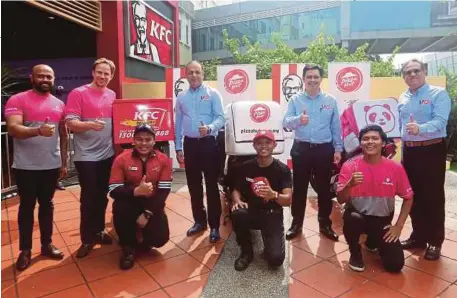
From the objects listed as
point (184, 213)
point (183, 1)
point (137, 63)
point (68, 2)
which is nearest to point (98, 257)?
point (184, 213)

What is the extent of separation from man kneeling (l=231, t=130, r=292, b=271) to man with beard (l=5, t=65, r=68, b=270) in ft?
4.91

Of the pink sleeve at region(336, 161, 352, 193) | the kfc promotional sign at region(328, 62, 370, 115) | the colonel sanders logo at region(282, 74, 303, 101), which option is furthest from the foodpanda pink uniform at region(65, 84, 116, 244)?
the kfc promotional sign at region(328, 62, 370, 115)

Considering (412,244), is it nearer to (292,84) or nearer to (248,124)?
(248,124)

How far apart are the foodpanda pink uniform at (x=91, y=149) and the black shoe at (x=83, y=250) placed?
34 millimetres

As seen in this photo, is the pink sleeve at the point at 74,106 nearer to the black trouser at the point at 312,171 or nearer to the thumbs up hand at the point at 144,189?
the thumbs up hand at the point at 144,189

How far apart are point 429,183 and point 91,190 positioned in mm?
2769

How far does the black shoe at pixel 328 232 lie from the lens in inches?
133

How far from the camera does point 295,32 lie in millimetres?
23812

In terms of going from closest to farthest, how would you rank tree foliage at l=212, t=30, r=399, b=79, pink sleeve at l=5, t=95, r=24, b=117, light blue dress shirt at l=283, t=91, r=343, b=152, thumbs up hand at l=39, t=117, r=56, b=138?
1. thumbs up hand at l=39, t=117, r=56, b=138
2. pink sleeve at l=5, t=95, r=24, b=117
3. light blue dress shirt at l=283, t=91, r=343, b=152
4. tree foliage at l=212, t=30, r=399, b=79

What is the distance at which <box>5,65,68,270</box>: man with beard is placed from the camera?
2732 millimetres

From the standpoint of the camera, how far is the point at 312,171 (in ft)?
11.3

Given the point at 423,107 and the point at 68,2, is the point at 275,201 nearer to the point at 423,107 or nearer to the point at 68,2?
the point at 423,107

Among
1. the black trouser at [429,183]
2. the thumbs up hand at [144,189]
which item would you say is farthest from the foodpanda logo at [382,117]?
the thumbs up hand at [144,189]

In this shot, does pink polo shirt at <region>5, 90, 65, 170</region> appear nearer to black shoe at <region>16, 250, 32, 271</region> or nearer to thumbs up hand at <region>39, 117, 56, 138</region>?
thumbs up hand at <region>39, 117, 56, 138</region>
